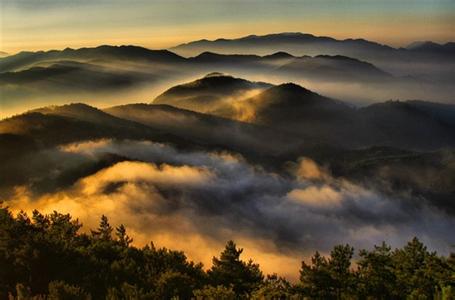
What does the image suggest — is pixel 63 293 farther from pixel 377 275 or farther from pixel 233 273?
pixel 377 275

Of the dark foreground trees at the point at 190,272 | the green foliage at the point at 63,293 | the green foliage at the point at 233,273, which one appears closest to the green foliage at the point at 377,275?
the dark foreground trees at the point at 190,272

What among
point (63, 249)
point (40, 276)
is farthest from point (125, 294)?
point (63, 249)

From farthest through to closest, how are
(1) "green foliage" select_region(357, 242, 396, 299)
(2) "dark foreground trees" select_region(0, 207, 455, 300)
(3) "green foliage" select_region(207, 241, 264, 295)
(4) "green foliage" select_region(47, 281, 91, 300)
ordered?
(3) "green foliage" select_region(207, 241, 264, 295), (1) "green foliage" select_region(357, 242, 396, 299), (2) "dark foreground trees" select_region(0, 207, 455, 300), (4) "green foliage" select_region(47, 281, 91, 300)

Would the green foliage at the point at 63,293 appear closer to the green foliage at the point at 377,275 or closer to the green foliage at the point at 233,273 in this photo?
the green foliage at the point at 233,273

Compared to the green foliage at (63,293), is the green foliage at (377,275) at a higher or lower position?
higher

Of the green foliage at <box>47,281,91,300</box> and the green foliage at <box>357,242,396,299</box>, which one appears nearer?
the green foliage at <box>47,281,91,300</box>

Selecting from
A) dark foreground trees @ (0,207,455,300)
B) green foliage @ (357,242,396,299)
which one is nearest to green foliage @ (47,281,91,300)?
dark foreground trees @ (0,207,455,300)

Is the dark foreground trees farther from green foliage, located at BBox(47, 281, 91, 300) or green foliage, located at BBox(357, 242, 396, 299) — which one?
green foliage, located at BBox(47, 281, 91, 300)

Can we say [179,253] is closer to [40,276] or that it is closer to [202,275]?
[202,275]
